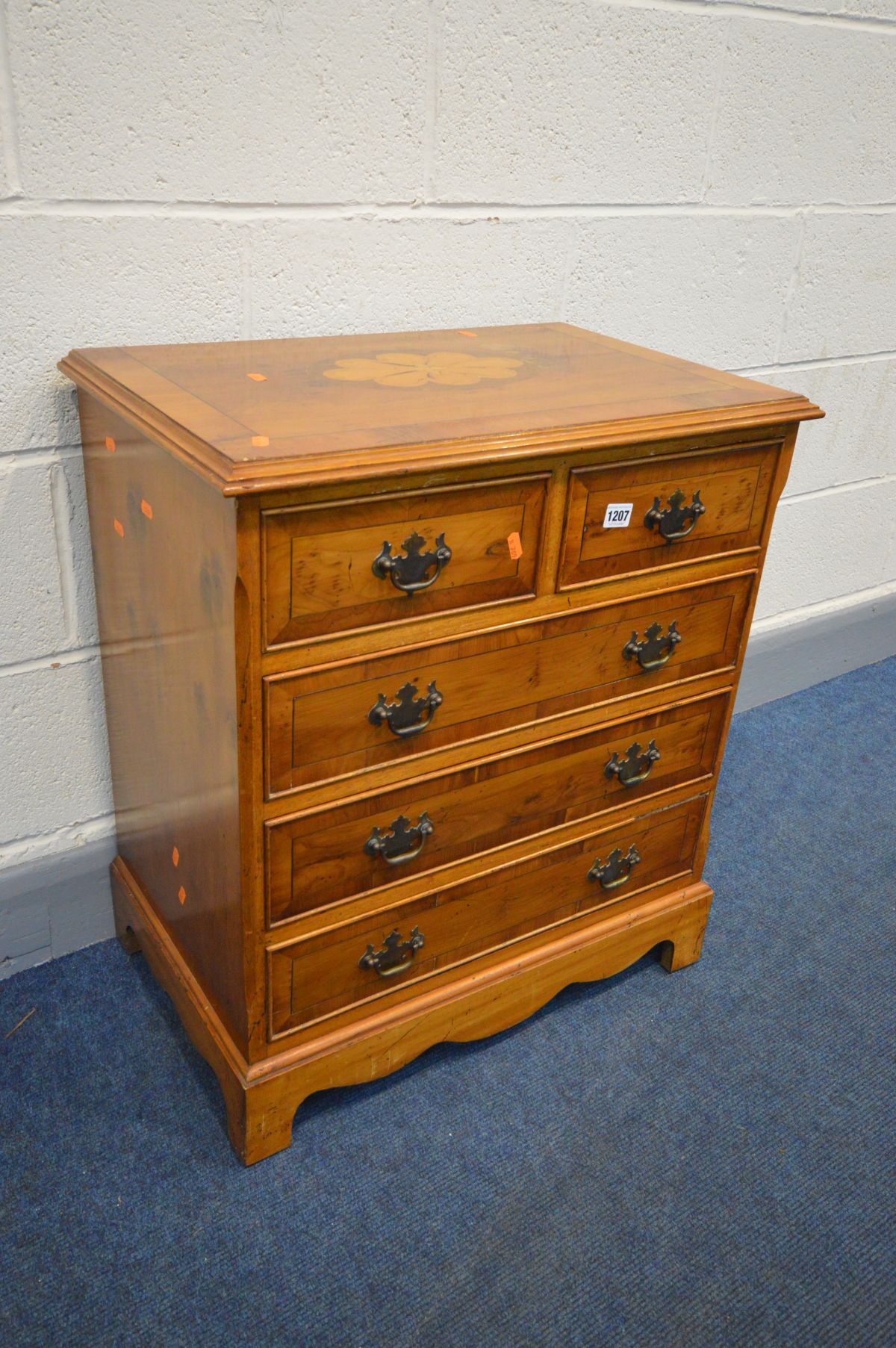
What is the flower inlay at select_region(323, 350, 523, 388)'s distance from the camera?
1417mm

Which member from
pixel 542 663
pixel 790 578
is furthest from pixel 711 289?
pixel 542 663

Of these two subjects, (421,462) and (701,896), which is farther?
(701,896)

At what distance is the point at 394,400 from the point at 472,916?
0.74 meters

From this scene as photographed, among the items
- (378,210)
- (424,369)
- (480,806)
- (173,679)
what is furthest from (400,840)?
(378,210)

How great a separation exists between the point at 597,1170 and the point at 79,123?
1580 millimetres

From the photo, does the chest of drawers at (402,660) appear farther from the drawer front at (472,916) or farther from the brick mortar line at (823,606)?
the brick mortar line at (823,606)

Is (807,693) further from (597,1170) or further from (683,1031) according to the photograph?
(597,1170)

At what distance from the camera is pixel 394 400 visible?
1312 millimetres

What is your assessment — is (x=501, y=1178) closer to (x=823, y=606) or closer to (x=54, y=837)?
(x=54, y=837)

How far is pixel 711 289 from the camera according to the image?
2156mm

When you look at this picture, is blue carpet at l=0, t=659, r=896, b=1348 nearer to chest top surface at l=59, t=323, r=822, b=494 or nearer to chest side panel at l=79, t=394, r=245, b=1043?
chest side panel at l=79, t=394, r=245, b=1043

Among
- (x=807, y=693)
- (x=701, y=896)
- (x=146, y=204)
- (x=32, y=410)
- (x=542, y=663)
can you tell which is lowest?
(x=807, y=693)

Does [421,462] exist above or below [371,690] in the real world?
above

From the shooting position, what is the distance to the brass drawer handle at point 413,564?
1187 millimetres
